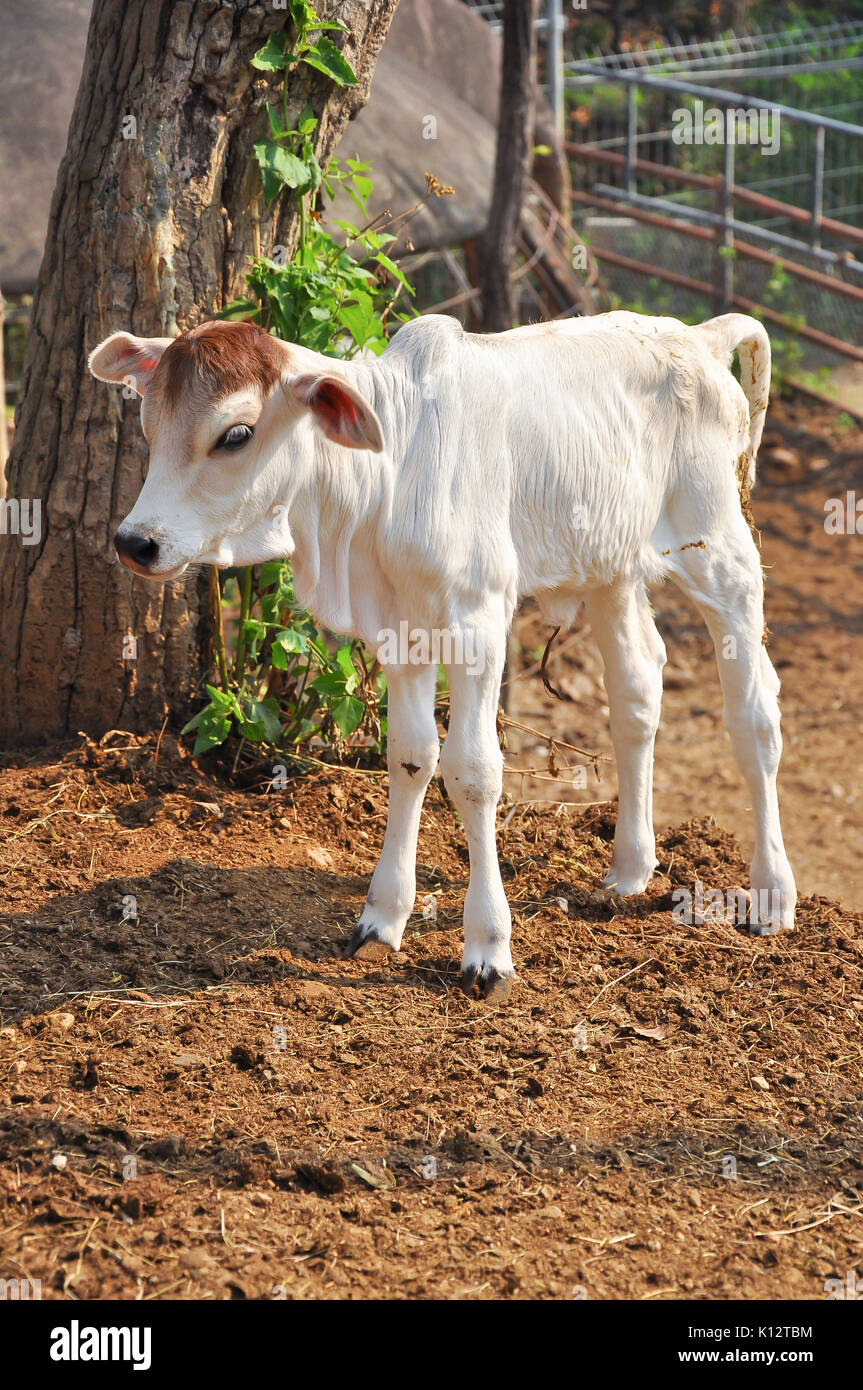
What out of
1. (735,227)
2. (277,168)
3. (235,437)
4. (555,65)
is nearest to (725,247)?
(735,227)

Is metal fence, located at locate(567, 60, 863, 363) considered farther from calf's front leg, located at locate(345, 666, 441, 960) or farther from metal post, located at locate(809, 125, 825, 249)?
calf's front leg, located at locate(345, 666, 441, 960)

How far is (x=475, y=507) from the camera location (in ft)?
13.7

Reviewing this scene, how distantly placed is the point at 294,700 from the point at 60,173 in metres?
2.18

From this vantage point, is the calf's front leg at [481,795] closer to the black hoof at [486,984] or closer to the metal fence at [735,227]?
the black hoof at [486,984]

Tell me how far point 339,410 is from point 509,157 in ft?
17.1

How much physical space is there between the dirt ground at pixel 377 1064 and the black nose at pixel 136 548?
4.57ft

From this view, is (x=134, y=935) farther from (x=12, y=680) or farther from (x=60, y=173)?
(x=60, y=173)

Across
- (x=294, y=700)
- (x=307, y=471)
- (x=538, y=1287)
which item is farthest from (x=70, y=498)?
(x=538, y=1287)

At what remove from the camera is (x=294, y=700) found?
5688mm

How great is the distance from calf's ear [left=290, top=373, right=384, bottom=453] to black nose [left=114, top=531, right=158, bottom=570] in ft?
1.81

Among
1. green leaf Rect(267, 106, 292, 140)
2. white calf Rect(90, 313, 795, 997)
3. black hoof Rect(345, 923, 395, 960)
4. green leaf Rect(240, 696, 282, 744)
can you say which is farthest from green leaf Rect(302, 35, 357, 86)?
black hoof Rect(345, 923, 395, 960)

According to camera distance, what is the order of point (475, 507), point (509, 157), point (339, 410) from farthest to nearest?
1. point (509, 157)
2. point (475, 507)
3. point (339, 410)

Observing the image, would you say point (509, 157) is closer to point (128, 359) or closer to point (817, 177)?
point (128, 359)
